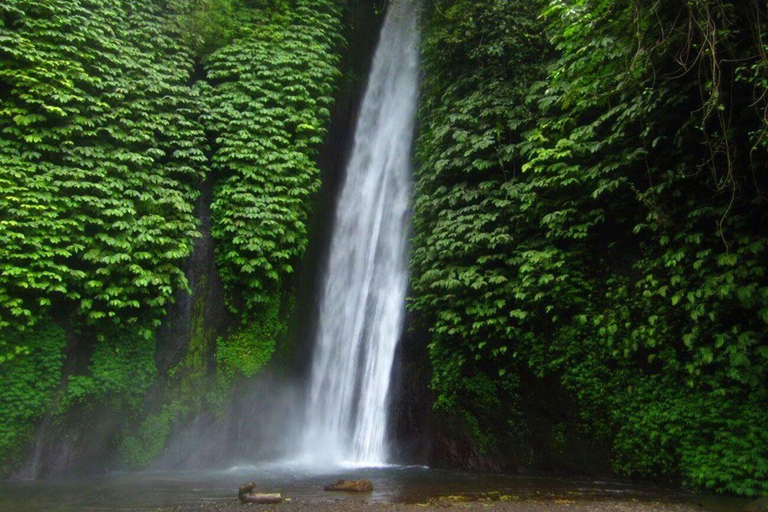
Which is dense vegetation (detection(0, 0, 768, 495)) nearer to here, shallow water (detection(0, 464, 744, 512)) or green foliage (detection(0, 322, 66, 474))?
green foliage (detection(0, 322, 66, 474))

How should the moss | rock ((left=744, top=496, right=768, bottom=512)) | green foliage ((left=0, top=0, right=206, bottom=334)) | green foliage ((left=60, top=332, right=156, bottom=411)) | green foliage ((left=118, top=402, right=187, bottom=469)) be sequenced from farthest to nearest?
the moss < green foliage ((left=118, top=402, right=187, bottom=469)) < green foliage ((left=60, top=332, right=156, bottom=411)) < green foliage ((left=0, top=0, right=206, bottom=334)) < rock ((left=744, top=496, right=768, bottom=512))

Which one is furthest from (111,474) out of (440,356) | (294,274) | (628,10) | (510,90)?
(628,10)

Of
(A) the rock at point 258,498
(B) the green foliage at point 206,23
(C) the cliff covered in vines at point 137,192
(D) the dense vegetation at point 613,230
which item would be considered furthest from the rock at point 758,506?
(B) the green foliage at point 206,23

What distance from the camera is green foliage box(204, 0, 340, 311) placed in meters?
10.2

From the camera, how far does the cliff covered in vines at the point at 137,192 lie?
8203 mm

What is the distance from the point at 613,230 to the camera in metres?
7.95

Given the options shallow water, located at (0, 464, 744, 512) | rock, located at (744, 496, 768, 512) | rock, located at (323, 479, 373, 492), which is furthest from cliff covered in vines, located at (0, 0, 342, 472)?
rock, located at (744, 496, 768, 512)

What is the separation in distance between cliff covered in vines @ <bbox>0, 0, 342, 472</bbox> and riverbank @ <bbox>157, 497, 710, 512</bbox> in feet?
12.4

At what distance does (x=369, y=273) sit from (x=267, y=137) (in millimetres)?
3383

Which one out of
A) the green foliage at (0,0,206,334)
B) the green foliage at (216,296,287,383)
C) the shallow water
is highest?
the green foliage at (0,0,206,334)

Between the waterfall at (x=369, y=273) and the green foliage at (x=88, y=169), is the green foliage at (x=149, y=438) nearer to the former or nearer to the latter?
the green foliage at (x=88, y=169)

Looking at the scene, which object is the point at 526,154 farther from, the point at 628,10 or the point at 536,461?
the point at 536,461

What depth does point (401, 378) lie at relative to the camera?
10070 millimetres

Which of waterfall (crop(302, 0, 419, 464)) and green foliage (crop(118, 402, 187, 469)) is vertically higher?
waterfall (crop(302, 0, 419, 464))
